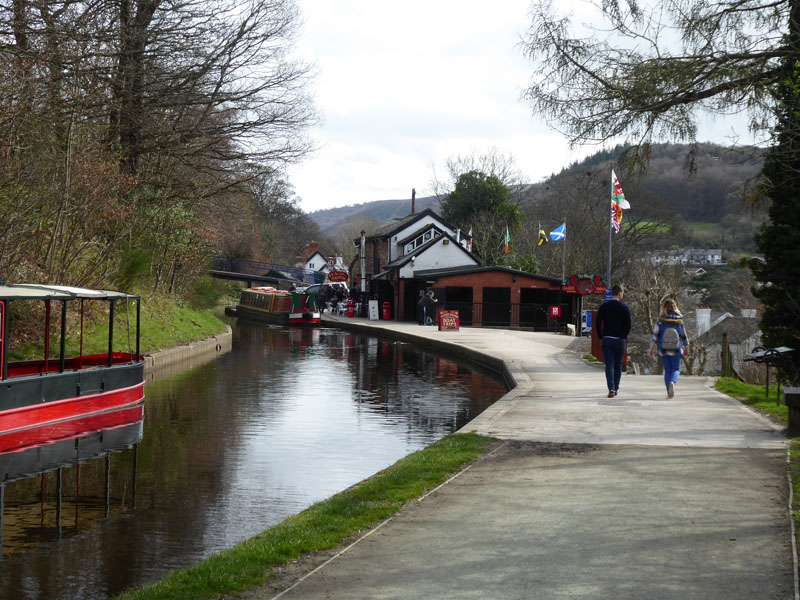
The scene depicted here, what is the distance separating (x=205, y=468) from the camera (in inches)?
427

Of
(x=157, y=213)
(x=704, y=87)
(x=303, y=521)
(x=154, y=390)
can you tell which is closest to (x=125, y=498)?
(x=303, y=521)

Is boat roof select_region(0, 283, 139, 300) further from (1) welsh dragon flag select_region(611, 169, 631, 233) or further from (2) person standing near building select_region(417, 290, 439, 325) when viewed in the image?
(2) person standing near building select_region(417, 290, 439, 325)

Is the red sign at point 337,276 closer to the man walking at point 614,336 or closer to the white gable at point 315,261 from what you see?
the man walking at point 614,336

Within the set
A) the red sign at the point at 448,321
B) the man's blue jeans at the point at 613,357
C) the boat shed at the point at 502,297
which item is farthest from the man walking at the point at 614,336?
the boat shed at the point at 502,297

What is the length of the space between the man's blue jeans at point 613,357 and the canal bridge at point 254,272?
54.0 metres

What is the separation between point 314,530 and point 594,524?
82.0 inches

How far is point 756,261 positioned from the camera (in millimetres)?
18938

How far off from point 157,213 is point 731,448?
25.6 metres

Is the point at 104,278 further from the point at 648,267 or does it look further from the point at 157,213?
the point at 648,267

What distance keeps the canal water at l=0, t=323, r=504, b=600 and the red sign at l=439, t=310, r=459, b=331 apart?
1559 centimetres

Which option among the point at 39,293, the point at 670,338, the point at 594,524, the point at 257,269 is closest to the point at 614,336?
the point at 670,338

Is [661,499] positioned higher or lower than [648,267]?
lower

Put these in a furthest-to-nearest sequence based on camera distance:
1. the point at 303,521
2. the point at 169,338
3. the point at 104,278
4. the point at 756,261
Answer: the point at 169,338
the point at 104,278
the point at 756,261
the point at 303,521

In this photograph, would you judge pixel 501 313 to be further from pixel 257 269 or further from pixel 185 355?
pixel 257 269
